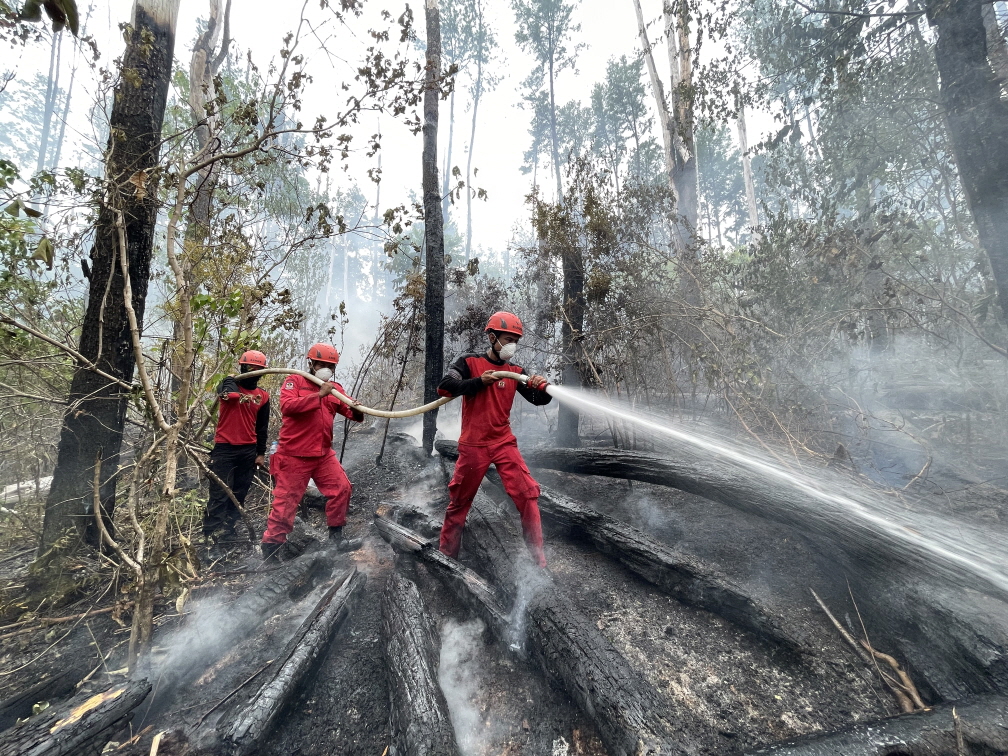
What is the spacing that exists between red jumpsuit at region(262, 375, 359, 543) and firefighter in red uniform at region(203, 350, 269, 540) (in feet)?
1.86

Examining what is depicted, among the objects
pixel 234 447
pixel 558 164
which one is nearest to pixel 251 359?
pixel 234 447

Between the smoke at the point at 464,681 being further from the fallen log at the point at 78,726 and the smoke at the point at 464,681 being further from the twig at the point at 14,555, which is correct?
the twig at the point at 14,555

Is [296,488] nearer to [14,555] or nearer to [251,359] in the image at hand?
[251,359]

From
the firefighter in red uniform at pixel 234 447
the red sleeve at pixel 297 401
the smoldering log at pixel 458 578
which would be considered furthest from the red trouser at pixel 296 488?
the firefighter in red uniform at pixel 234 447

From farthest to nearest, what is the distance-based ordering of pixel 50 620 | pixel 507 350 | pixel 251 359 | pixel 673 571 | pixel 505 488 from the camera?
pixel 251 359 → pixel 507 350 → pixel 505 488 → pixel 673 571 → pixel 50 620

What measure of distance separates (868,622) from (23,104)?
59182mm

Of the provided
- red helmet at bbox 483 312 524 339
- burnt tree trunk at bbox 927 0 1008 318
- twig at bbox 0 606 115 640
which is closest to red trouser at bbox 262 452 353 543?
twig at bbox 0 606 115 640

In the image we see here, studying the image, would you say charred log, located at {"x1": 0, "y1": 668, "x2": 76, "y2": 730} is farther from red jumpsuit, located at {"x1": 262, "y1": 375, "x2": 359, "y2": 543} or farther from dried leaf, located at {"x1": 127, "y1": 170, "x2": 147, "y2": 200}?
dried leaf, located at {"x1": 127, "y1": 170, "x2": 147, "y2": 200}

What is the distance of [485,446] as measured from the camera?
3787mm

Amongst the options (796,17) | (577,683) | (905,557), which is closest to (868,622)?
(905,557)

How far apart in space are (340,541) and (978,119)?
27.8 ft

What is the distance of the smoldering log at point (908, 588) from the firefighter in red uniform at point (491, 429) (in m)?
1.99

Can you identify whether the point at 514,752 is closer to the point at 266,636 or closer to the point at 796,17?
the point at 266,636

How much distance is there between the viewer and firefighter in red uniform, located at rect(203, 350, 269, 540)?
4598 millimetres
